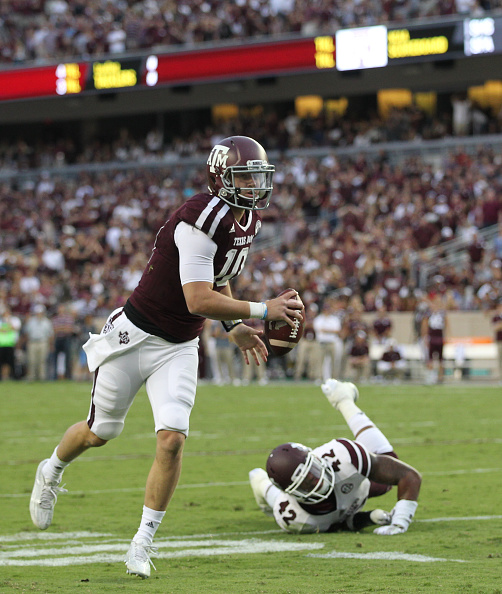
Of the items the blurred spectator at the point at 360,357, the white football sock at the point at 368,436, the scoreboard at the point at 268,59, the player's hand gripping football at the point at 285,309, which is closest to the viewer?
the player's hand gripping football at the point at 285,309

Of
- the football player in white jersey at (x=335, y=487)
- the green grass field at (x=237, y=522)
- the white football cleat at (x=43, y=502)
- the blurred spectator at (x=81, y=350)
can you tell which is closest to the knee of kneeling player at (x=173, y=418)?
the green grass field at (x=237, y=522)

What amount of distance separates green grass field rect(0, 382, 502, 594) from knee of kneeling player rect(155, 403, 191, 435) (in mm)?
600

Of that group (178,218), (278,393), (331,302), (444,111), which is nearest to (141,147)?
(444,111)

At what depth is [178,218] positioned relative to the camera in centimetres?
460

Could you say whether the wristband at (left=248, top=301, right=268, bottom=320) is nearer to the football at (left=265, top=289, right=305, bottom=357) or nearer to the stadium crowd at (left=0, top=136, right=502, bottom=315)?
the football at (left=265, top=289, right=305, bottom=357)

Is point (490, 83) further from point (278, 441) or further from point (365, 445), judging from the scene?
point (365, 445)

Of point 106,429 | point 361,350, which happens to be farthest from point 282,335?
point 361,350

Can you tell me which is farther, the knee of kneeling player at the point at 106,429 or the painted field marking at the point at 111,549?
the knee of kneeling player at the point at 106,429

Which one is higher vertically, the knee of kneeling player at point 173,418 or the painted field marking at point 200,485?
the knee of kneeling player at point 173,418

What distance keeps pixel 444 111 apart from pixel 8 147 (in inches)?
581

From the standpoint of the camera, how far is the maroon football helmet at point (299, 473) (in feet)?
16.6

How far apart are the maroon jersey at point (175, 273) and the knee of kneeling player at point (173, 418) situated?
1.17 ft

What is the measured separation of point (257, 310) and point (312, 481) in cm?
107

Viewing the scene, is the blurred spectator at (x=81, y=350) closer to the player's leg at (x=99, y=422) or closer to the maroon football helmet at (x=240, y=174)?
the player's leg at (x=99, y=422)
